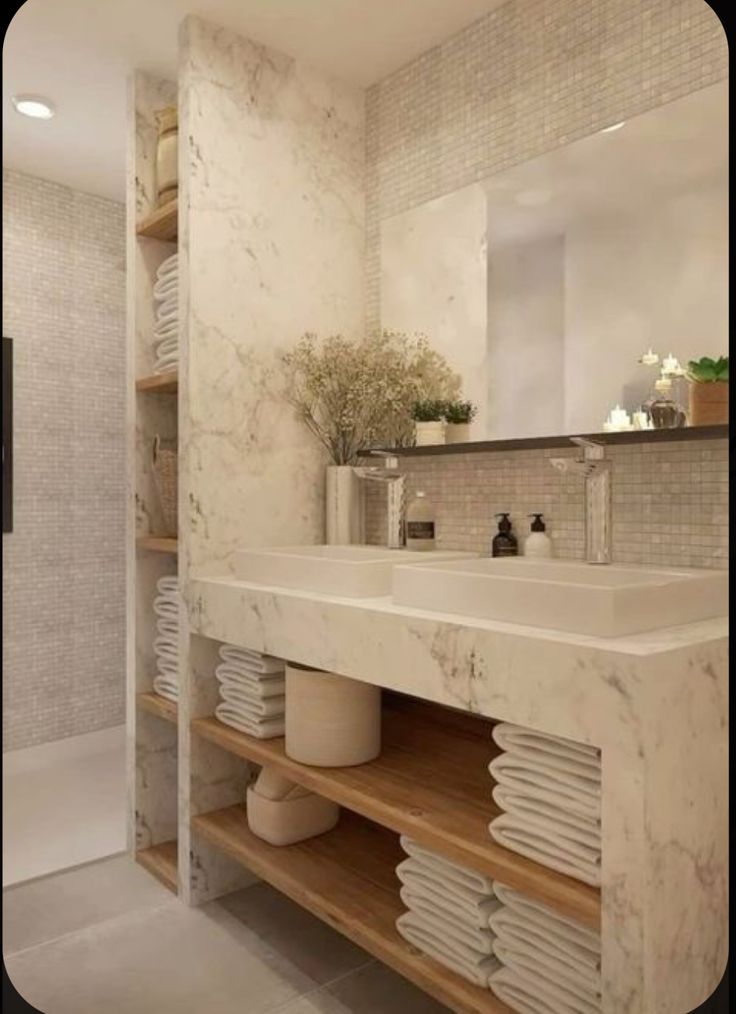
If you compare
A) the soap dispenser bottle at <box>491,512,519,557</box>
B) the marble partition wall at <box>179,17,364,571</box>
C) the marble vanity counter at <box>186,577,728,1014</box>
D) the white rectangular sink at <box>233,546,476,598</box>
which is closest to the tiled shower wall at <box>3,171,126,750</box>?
the marble partition wall at <box>179,17,364,571</box>

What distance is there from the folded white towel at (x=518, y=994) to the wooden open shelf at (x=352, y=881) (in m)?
0.02

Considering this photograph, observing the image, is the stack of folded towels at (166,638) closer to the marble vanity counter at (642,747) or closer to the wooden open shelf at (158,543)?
the wooden open shelf at (158,543)

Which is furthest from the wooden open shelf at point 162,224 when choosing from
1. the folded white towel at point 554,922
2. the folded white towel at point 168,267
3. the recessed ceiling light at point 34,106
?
the folded white towel at point 554,922

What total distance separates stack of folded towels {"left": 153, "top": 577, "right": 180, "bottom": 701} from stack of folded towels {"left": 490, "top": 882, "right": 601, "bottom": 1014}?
126cm

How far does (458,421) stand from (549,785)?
3.55 feet

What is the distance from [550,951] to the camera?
138cm

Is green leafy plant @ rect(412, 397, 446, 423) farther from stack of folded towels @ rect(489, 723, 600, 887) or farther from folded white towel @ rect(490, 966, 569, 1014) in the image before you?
folded white towel @ rect(490, 966, 569, 1014)

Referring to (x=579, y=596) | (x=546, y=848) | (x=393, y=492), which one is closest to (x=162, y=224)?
(x=393, y=492)

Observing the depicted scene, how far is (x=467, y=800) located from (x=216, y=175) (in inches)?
67.9

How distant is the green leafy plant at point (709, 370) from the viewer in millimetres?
1620

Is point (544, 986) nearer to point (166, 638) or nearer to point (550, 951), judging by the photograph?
point (550, 951)

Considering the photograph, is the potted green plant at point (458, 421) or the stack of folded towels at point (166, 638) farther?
the stack of folded towels at point (166, 638)

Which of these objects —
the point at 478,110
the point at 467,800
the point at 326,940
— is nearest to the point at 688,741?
the point at 467,800

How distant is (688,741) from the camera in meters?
1.23
